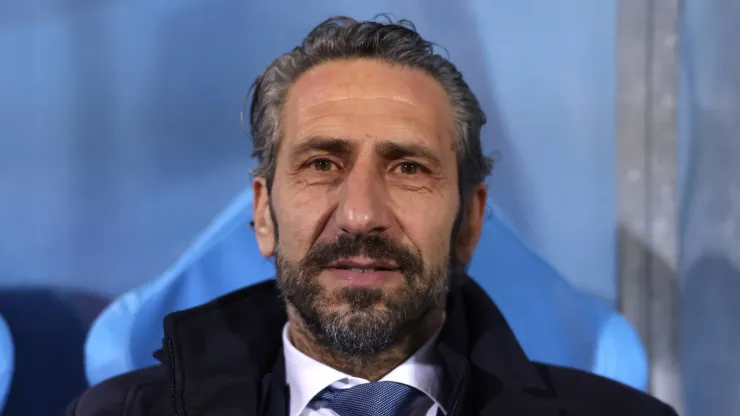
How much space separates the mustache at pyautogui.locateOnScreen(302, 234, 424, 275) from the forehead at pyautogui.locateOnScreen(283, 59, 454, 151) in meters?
0.15

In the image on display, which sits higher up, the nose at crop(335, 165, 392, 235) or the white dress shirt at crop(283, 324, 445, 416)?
the nose at crop(335, 165, 392, 235)

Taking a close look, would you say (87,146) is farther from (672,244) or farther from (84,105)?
(672,244)

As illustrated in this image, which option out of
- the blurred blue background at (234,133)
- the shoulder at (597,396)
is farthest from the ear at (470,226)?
the blurred blue background at (234,133)

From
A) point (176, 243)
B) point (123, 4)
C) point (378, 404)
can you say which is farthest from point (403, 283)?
point (123, 4)

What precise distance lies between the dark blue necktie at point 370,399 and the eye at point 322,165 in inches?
12.0

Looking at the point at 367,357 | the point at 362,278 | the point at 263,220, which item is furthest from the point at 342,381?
the point at 263,220

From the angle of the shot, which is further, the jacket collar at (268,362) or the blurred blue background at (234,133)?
the blurred blue background at (234,133)

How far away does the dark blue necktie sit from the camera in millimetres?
998

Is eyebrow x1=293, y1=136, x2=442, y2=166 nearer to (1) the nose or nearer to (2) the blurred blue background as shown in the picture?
(1) the nose

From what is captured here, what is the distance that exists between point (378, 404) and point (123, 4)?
921 mm

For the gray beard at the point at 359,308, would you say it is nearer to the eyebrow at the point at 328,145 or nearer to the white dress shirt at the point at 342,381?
the white dress shirt at the point at 342,381

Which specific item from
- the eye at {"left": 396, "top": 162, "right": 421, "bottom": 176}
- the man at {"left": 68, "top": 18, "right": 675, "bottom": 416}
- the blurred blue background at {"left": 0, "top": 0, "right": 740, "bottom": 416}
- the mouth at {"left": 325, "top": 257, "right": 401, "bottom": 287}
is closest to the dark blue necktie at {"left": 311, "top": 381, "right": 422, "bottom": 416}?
the man at {"left": 68, "top": 18, "right": 675, "bottom": 416}

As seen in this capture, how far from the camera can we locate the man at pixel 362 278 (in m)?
0.98

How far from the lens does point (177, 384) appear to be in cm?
102
